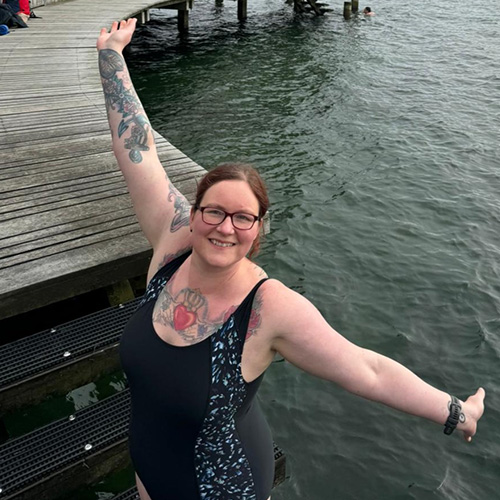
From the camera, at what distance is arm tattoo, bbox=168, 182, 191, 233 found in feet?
9.55

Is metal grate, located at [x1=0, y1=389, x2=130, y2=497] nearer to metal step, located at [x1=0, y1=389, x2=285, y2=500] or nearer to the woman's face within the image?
metal step, located at [x1=0, y1=389, x2=285, y2=500]

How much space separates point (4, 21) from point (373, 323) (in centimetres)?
1440

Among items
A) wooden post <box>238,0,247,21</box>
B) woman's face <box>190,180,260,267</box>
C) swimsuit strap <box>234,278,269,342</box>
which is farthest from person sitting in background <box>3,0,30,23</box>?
swimsuit strap <box>234,278,269,342</box>

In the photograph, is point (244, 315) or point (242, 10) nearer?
point (244, 315)

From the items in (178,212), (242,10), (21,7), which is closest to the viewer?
(178,212)

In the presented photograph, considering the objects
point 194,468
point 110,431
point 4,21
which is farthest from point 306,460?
point 4,21

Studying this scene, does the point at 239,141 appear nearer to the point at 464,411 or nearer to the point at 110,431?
the point at 110,431

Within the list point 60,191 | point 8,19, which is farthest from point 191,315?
point 8,19

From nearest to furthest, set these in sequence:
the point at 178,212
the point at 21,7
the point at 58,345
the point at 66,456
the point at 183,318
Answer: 1. the point at 183,318
2. the point at 178,212
3. the point at 66,456
4. the point at 58,345
5. the point at 21,7

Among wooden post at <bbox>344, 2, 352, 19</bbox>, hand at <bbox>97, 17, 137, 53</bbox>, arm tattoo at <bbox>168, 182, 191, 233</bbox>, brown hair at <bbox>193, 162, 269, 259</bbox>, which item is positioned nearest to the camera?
brown hair at <bbox>193, 162, 269, 259</bbox>

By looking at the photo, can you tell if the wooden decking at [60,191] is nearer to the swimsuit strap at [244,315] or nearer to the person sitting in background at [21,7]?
the swimsuit strap at [244,315]

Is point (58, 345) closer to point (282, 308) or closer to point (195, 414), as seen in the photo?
point (195, 414)

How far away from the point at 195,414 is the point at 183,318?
0.44m

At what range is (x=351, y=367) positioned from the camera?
2217mm
